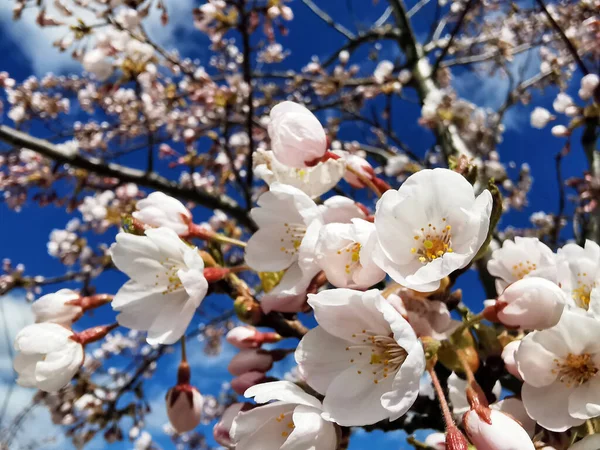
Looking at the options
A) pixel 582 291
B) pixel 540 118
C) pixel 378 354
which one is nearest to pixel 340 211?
pixel 378 354

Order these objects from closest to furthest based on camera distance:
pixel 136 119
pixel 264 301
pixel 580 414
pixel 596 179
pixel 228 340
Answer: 1. pixel 580 414
2. pixel 264 301
3. pixel 228 340
4. pixel 596 179
5. pixel 136 119

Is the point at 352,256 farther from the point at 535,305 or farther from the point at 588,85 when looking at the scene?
the point at 588,85

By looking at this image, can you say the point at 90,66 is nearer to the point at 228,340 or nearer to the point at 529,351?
the point at 228,340

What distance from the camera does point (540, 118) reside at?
367cm

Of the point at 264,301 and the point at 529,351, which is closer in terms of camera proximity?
the point at 529,351

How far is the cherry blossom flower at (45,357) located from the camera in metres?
0.87

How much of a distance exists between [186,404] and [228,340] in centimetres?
20

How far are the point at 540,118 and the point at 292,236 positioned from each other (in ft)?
11.2

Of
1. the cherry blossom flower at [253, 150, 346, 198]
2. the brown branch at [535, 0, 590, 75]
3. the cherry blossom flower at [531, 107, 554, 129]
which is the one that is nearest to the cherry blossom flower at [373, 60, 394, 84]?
the cherry blossom flower at [531, 107, 554, 129]

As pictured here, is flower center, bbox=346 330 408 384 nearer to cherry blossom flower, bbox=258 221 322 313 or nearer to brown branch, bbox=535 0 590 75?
cherry blossom flower, bbox=258 221 322 313

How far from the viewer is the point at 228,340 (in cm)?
99

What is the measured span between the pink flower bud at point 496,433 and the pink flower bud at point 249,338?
448 millimetres

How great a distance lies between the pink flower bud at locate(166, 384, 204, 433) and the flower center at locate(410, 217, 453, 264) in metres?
0.63

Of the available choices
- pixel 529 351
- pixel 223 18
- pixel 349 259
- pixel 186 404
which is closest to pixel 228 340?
pixel 186 404
